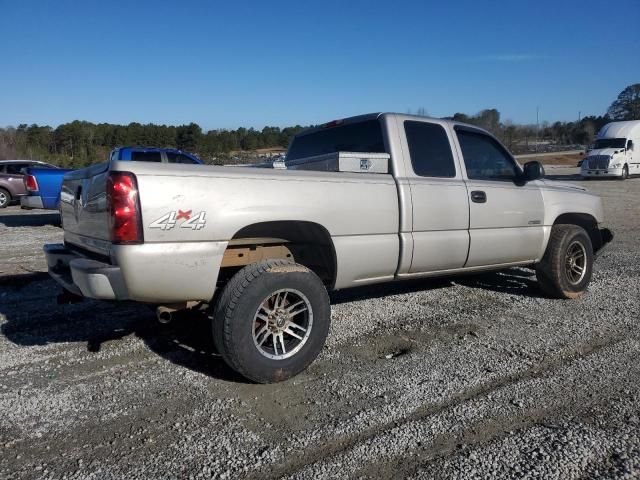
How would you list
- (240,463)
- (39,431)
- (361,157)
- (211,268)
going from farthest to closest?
(361,157), (211,268), (39,431), (240,463)

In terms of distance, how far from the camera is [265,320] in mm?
3604

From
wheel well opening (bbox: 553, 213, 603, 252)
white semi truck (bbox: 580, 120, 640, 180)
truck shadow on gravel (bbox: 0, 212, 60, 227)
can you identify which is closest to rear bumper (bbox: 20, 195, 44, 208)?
truck shadow on gravel (bbox: 0, 212, 60, 227)

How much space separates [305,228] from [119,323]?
2111 millimetres

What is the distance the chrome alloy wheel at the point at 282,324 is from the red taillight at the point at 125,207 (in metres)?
0.96

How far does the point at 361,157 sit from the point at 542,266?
2.62 meters

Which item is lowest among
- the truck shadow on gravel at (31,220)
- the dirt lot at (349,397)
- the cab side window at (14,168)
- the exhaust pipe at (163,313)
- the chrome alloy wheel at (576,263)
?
the dirt lot at (349,397)

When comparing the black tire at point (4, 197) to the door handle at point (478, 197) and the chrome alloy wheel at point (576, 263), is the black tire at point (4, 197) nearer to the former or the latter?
the door handle at point (478, 197)

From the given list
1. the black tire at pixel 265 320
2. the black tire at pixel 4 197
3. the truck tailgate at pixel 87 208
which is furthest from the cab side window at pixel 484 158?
the black tire at pixel 4 197

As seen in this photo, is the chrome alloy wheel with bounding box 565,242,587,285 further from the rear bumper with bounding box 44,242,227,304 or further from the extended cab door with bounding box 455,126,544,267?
the rear bumper with bounding box 44,242,227,304

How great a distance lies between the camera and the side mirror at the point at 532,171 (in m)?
5.23

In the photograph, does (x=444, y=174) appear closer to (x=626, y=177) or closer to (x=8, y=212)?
(x=8, y=212)

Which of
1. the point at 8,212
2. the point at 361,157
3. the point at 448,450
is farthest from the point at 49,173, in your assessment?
the point at 448,450

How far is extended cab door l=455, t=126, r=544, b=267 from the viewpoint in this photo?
194 inches

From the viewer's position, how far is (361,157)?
430 cm
